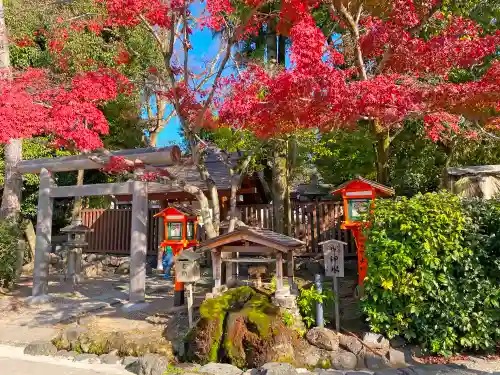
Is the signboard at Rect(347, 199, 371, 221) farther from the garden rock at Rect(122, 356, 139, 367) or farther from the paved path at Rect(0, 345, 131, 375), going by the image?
the paved path at Rect(0, 345, 131, 375)

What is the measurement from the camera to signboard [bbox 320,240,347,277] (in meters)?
6.80

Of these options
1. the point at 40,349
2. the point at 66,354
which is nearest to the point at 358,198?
the point at 66,354

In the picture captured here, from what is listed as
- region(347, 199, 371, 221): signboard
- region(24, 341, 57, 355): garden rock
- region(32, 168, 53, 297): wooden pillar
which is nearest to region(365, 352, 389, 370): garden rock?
region(347, 199, 371, 221): signboard

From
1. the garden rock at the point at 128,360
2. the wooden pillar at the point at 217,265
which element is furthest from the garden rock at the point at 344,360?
the garden rock at the point at 128,360

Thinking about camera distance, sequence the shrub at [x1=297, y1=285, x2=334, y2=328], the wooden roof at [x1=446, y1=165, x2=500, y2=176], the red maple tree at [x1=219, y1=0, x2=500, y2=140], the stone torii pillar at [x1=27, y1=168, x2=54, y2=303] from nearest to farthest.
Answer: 1. the shrub at [x1=297, y1=285, x2=334, y2=328]
2. the red maple tree at [x1=219, y1=0, x2=500, y2=140]
3. the wooden roof at [x1=446, y1=165, x2=500, y2=176]
4. the stone torii pillar at [x1=27, y1=168, x2=54, y2=303]

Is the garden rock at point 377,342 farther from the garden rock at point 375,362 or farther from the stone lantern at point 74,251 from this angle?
the stone lantern at point 74,251

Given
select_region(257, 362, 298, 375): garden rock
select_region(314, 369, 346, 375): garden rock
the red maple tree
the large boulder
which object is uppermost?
the red maple tree

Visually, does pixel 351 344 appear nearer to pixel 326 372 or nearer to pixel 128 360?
pixel 326 372

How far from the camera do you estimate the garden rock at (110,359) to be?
600 cm

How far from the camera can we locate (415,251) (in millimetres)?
5973

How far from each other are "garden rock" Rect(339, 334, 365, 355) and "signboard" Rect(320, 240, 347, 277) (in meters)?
1.12

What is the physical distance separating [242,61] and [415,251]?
746 cm

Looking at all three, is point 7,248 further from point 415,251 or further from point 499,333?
point 499,333

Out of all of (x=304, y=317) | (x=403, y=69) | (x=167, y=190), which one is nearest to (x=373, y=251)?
(x=304, y=317)
